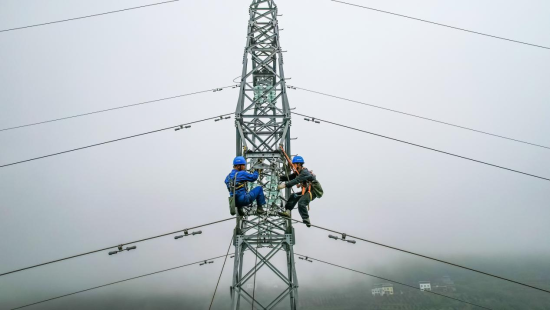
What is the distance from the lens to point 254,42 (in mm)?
15070

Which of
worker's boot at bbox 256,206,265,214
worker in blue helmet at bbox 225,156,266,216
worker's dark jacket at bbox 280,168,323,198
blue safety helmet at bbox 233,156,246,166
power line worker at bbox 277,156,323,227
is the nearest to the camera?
worker in blue helmet at bbox 225,156,266,216

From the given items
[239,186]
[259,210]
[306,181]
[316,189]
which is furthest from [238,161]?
[316,189]

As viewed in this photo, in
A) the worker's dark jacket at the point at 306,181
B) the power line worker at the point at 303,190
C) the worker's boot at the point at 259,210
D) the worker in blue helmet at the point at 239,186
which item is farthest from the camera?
the worker's boot at the point at 259,210

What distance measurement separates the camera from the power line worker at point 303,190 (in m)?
9.99

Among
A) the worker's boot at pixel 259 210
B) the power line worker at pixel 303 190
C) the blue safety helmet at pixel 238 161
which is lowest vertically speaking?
the worker's boot at pixel 259 210

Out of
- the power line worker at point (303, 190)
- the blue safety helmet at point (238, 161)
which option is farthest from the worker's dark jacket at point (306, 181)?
the blue safety helmet at point (238, 161)

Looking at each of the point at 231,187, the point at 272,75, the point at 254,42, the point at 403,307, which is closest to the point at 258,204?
the point at 231,187

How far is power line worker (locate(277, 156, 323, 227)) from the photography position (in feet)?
32.8

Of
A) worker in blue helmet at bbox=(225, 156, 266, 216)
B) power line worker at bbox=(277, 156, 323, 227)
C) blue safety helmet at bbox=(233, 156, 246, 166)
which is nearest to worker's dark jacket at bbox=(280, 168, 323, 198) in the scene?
power line worker at bbox=(277, 156, 323, 227)

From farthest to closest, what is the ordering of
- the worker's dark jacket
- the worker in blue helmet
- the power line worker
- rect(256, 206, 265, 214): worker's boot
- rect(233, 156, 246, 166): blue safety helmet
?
1. rect(256, 206, 265, 214): worker's boot
2. the power line worker
3. the worker's dark jacket
4. rect(233, 156, 246, 166): blue safety helmet
5. the worker in blue helmet

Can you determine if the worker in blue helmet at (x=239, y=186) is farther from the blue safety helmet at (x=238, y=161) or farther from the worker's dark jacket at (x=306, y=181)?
the worker's dark jacket at (x=306, y=181)

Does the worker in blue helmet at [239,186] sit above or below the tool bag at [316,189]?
below

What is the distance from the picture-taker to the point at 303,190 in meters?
10.2

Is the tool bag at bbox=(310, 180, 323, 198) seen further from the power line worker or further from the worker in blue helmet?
the worker in blue helmet
